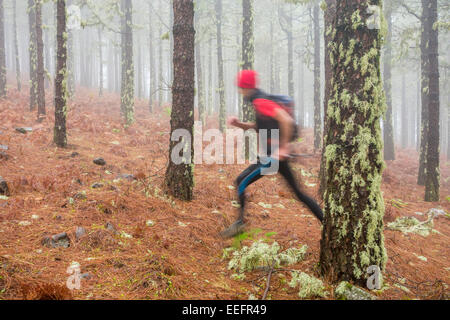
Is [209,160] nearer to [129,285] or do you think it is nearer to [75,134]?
[75,134]

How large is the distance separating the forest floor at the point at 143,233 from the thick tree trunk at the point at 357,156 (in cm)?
54

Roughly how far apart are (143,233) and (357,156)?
130 inches

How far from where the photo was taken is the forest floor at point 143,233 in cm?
330

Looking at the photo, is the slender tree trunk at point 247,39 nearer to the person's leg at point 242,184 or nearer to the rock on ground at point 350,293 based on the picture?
the person's leg at point 242,184

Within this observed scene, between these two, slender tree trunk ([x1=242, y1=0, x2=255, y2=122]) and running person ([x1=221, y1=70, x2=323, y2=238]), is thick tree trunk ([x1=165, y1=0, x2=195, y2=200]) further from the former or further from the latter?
slender tree trunk ([x1=242, y1=0, x2=255, y2=122])

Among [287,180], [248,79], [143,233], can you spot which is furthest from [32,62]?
[287,180]

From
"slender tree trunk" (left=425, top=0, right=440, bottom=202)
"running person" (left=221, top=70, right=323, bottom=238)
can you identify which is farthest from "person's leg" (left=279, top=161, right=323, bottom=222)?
"slender tree trunk" (left=425, top=0, right=440, bottom=202)

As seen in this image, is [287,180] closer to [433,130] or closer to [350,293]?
[350,293]

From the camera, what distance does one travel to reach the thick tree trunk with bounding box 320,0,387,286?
133 inches

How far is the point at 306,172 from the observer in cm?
1052

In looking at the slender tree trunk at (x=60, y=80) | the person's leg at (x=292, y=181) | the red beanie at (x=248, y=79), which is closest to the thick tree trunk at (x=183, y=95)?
the red beanie at (x=248, y=79)

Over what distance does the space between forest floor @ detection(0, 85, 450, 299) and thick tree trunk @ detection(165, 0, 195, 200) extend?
39 cm

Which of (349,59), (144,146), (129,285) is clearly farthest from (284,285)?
(144,146)

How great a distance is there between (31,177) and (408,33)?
50.5 feet
